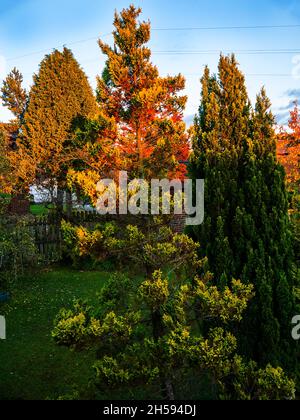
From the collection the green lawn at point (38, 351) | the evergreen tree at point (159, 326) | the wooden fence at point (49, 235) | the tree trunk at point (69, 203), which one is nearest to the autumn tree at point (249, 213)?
the evergreen tree at point (159, 326)

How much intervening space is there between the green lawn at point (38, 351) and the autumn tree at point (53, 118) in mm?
6025

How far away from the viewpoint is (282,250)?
16.1 feet

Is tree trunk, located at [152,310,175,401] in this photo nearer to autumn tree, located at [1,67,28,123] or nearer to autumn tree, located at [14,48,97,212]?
autumn tree, located at [14,48,97,212]

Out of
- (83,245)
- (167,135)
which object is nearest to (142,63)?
(167,135)

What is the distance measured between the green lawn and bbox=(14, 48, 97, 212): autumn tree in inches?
237

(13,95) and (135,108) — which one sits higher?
(13,95)

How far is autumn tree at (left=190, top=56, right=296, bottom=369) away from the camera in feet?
15.8

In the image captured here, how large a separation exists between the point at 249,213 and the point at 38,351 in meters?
5.21

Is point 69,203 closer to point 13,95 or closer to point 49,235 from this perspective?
point 49,235

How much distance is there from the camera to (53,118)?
16.7m

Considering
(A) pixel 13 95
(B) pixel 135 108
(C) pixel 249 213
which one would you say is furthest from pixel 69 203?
(A) pixel 13 95

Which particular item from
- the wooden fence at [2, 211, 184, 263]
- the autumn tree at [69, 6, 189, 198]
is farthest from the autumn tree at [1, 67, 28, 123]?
the autumn tree at [69, 6, 189, 198]

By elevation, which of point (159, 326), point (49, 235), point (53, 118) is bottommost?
point (159, 326)
